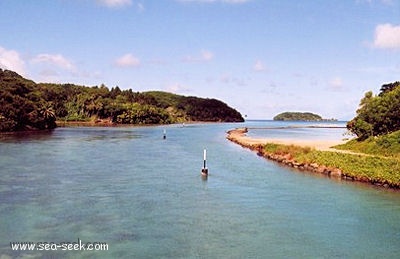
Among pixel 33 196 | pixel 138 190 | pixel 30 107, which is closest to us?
pixel 33 196

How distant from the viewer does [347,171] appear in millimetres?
42219

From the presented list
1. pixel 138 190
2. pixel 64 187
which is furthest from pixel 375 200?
pixel 64 187

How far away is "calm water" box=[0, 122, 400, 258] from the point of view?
70.1ft

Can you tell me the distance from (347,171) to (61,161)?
34.5m

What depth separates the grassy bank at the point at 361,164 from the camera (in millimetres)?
37331

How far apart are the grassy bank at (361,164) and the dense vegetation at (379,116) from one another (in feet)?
46.0

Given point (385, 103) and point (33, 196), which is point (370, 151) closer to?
point (385, 103)

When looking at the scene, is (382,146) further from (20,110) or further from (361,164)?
(20,110)

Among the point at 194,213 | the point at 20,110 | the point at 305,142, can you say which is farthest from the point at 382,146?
the point at 20,110

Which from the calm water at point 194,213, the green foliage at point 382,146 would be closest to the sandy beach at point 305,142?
the green foliage at point 382,146

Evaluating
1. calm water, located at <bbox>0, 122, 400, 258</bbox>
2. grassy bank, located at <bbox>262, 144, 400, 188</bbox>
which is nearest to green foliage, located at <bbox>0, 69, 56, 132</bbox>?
calm water, located at <bbox>0, 122, 400, 258</bbox>

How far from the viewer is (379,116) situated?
200ft

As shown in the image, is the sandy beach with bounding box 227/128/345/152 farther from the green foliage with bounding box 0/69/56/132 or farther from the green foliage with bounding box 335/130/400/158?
the green foliage with bounding box 0/69/56/132

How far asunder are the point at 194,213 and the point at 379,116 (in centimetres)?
4351
